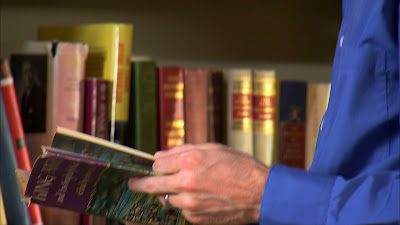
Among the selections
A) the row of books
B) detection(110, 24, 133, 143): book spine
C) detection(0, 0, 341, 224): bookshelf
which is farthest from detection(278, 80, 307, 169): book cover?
detection(110, 24, 133, 143): book spine

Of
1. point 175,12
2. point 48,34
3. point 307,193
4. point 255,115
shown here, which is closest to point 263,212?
point 307,193

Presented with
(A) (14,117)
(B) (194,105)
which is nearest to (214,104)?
(B) (194,105)

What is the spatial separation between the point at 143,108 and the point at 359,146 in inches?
20.4

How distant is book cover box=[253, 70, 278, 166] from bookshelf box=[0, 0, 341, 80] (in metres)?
0.28

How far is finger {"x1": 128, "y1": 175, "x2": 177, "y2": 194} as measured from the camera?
0.70m

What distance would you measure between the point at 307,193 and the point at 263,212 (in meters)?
0.05

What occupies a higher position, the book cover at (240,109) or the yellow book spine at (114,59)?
the yellow book spine at (114,59)

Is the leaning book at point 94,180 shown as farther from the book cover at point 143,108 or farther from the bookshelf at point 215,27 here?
the bookshelf at point 215,27

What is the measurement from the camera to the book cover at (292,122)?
50.8 inches

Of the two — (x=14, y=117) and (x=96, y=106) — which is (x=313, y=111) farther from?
(x=14, y=117)

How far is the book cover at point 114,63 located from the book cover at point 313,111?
43 cm

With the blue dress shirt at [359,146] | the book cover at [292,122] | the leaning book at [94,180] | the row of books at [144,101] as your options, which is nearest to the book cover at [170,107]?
the row of books at [144,101]

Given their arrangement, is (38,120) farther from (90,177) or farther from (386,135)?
(386,135)

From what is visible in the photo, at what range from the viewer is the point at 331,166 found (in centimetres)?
→ 71
